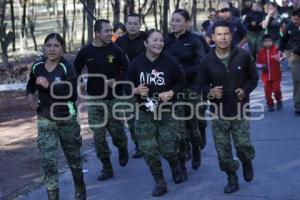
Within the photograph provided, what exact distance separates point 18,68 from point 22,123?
17.8 feet

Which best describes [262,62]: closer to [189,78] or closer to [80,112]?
[80,112]

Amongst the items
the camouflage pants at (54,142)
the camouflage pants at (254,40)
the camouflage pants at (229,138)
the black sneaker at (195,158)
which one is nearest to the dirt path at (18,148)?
the camouflage pants at (54,142)

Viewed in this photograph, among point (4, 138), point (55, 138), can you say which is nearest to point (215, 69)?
point (55, 138)

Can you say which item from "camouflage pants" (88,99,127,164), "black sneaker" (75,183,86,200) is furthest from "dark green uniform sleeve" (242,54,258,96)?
"black sneaker" (75,183,86,200)

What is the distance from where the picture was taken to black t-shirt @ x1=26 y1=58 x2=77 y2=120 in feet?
20.3

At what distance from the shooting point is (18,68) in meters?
16.7

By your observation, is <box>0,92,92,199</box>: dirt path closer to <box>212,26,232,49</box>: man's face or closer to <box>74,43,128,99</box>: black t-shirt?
<box>74,43,128,99</box>: black t-shirt

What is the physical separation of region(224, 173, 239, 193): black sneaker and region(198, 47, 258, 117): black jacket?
2.09 feet

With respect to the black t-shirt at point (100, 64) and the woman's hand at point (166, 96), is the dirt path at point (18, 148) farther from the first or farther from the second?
the woman's hand at point (166, 96)

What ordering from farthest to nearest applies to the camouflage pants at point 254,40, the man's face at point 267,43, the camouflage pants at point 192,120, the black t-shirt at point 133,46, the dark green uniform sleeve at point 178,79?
1. the camouflage pants at point 254,40
2. the man's face at point 267,43
3. the black t-shirt at point 133,46
4. the camouflage pants at point 192,120
5. the dark green uniform sleeve at point 178,79

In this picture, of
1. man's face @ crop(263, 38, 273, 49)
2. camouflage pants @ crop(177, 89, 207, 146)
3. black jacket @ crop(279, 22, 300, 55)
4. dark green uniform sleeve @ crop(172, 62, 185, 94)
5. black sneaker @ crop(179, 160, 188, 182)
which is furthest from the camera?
man's face @ crop(263, 38, 273, 49)

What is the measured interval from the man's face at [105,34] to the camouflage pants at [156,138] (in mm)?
1164

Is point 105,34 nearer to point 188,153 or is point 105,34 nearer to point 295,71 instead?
point 188,153

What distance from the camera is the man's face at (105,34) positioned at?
736 centimetres
